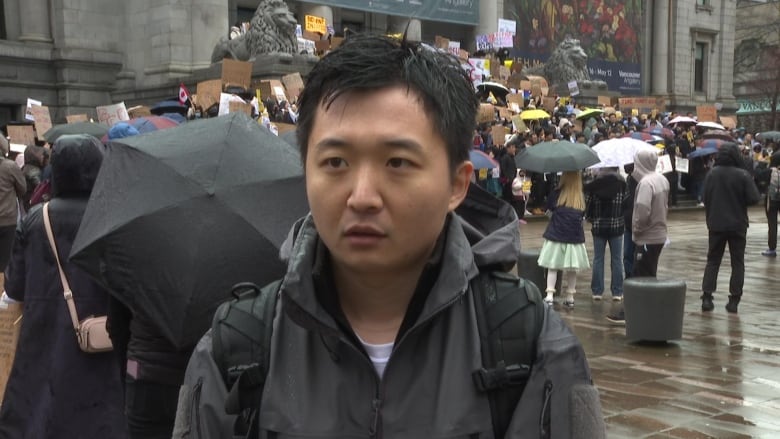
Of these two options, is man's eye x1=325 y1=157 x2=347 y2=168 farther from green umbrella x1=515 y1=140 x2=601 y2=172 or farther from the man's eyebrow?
green umbrella x1=515 y1=140 x2=601 y2=172

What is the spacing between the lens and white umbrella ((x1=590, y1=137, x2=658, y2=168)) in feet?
32.6

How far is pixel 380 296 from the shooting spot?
1.69 meters

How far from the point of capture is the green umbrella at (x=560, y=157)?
9.56 metres

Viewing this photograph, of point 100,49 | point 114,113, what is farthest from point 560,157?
point 100,49

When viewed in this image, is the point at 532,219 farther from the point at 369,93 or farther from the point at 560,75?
the point at 369,93

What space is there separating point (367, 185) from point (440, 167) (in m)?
0.16

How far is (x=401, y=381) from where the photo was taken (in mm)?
1575

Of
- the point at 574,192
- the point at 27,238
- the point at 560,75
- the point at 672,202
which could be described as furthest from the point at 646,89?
the point at 27,238

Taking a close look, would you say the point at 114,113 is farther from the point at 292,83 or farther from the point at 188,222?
the point at 188,222

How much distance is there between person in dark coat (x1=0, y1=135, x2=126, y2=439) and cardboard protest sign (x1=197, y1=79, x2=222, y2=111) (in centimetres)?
1329

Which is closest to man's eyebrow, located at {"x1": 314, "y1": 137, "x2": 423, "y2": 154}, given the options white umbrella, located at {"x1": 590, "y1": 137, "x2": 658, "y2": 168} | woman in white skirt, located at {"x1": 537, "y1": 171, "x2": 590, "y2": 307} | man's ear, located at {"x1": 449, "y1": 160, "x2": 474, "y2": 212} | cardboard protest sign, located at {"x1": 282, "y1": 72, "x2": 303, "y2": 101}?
man's ear, located at {"x1": 449, "y1": 160, "x2": 474, "y2": 212}

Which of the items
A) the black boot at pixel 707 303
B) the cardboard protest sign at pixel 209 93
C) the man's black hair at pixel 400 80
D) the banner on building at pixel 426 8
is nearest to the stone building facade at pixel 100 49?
the cardboard protest sign at pixel 209 93

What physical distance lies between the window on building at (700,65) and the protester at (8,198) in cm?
4201

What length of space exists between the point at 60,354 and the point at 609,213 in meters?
7.18
